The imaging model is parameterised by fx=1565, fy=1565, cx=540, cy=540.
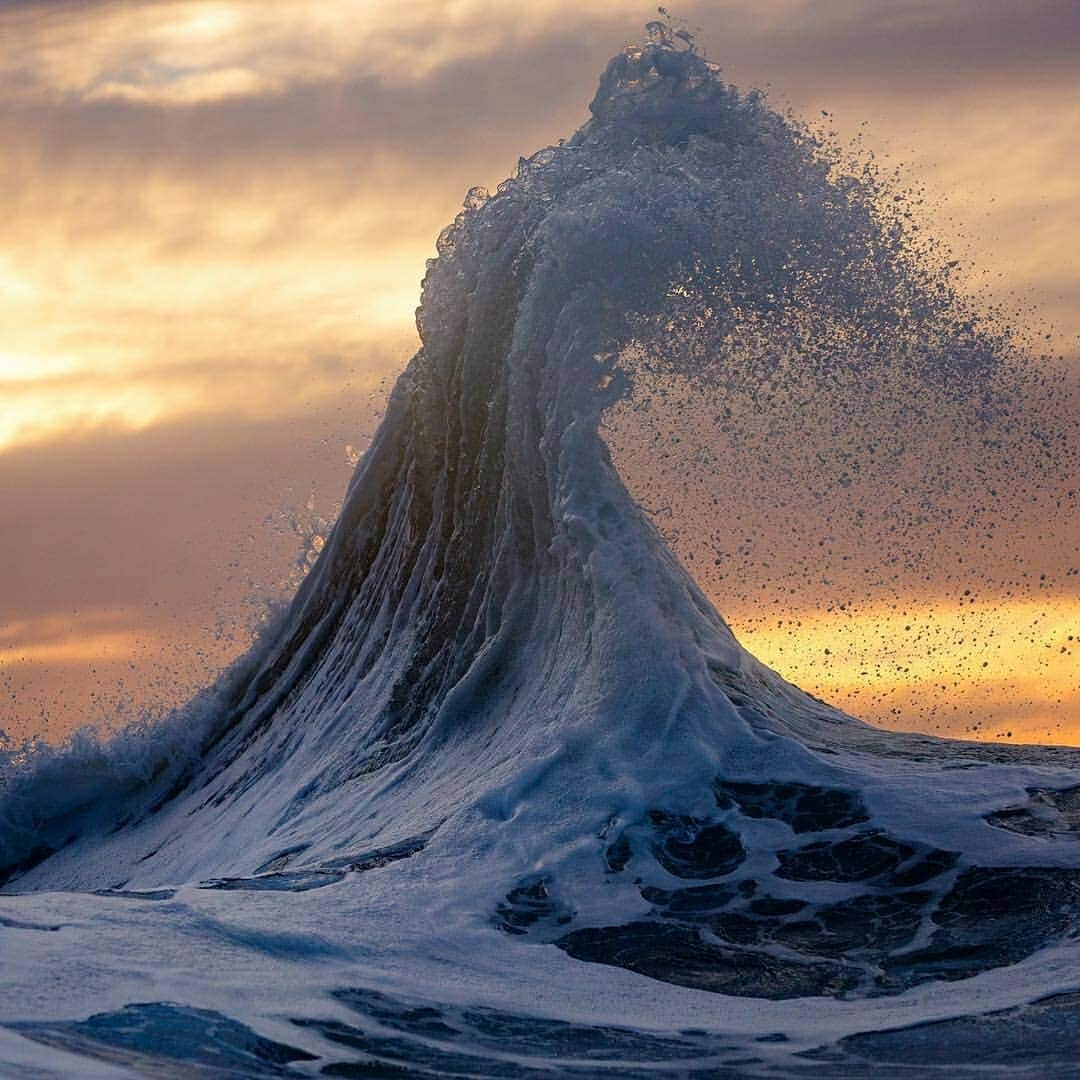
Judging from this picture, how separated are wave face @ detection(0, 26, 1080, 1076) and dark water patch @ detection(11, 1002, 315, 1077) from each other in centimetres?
2

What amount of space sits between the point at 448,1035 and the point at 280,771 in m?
7.90

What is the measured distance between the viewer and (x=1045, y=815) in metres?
10.1

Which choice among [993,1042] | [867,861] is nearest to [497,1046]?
[993,1042]

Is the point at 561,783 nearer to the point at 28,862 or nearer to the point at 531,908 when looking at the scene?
the point at 531,908

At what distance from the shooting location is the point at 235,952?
7383 mm

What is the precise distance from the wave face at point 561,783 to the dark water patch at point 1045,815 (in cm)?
3

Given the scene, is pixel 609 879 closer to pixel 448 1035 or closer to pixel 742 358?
pixel 448 1035

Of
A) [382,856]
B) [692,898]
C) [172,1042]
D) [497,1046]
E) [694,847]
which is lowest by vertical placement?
[497,1046]

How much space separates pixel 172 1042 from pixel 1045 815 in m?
6.16

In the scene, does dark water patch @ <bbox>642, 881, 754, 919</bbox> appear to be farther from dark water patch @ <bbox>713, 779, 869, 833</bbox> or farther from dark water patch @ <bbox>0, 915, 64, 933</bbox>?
dark water patch @ <bbox>0, 915, 64, 933</bbox>

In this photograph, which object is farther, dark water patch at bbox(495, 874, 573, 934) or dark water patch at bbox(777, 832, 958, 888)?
dark water patch at bbox(777, 832, 958, 888)

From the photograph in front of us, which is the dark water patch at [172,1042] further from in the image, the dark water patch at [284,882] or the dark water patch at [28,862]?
the dark water patch at [28,862]

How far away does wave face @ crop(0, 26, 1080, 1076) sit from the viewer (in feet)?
23.0

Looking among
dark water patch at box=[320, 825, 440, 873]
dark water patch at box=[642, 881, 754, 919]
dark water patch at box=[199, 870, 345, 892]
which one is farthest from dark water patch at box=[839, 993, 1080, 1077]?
dark water patch at box=[320, 825, 440, 873]
